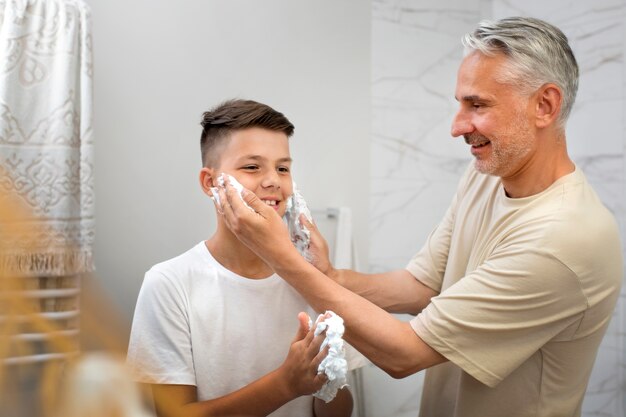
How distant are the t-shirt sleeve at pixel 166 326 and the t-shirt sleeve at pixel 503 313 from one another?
439mm

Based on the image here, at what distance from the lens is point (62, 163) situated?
147cm

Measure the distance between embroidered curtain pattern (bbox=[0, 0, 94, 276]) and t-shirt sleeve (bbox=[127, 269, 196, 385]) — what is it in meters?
0.34

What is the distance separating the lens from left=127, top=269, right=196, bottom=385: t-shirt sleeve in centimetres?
108

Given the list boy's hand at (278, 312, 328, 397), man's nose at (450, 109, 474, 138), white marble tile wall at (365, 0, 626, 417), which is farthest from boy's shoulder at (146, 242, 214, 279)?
white marble tile wall at (365, 0, 626, 417)

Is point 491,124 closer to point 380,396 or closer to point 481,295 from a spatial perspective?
point 481,295

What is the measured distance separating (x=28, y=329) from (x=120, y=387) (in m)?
0.07

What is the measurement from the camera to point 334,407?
1.23 meters

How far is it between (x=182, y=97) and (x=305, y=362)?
3.43 feet

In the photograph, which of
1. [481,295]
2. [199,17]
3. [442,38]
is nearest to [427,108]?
[442,38]

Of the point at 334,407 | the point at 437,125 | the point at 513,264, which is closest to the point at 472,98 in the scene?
the point at 513,264

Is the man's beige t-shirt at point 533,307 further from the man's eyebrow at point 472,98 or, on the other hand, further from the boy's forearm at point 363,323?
the man's eyebrow at point 472,98

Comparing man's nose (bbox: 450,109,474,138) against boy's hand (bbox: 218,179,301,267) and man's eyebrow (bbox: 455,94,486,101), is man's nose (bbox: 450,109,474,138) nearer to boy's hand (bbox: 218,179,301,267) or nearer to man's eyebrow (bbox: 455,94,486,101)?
man's eyebrow (bbox: 455,94,486,101)

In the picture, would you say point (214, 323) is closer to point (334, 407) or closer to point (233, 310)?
point (233, 310)

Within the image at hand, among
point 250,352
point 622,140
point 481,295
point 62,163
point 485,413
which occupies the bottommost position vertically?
point 485,413
